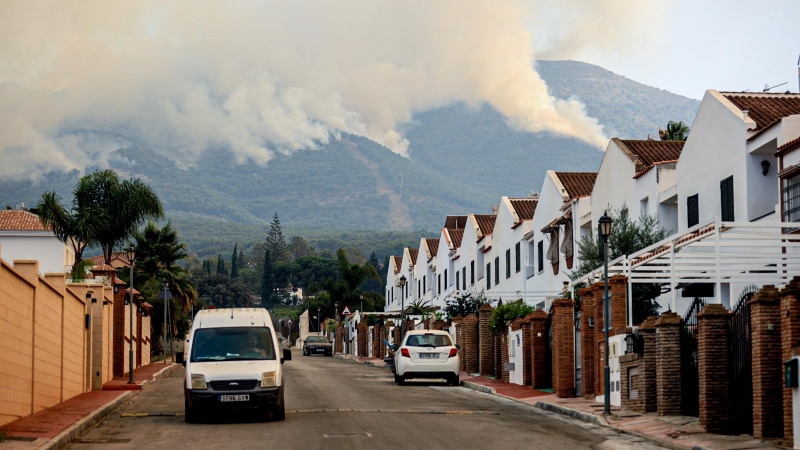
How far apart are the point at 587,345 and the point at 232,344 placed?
9.78m

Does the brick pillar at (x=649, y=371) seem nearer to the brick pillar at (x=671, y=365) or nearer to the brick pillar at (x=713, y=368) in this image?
the brick pillar at (x=671, y=365)

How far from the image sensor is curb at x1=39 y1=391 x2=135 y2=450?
49.7 feet

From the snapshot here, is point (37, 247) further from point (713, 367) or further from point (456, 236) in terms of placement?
point (713, 367)

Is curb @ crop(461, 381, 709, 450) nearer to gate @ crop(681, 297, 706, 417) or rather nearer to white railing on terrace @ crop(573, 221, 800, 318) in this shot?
gate @ crop(681, 297, 706, 417)

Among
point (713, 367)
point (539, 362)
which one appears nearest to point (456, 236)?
point (539, 362)

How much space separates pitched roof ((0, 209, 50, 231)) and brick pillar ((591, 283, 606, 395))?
184 ft

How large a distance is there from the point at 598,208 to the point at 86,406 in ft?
69.8

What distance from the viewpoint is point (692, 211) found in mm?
30203

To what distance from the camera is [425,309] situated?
2382 inches

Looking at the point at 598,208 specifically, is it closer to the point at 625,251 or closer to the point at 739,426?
the point at 625,251

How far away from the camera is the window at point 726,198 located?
1085 inches

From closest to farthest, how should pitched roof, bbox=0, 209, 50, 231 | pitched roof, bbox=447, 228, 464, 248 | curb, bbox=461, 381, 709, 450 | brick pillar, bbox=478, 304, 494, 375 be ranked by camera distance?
curb, bbox=461, 381, 709, 450
brick pillar, bbox=478, 304, 494, 375
pitched roof, bbox=447, 228, 464, 248
pitched roof, bbox=0, 209, 50, 231

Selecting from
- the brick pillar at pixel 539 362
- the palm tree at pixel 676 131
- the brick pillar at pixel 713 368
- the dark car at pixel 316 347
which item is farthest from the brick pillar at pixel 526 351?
the dark car at pixel 316 347

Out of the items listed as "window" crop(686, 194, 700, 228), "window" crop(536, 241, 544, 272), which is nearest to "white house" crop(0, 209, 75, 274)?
"window" crop(536, 241, 544, 272)
